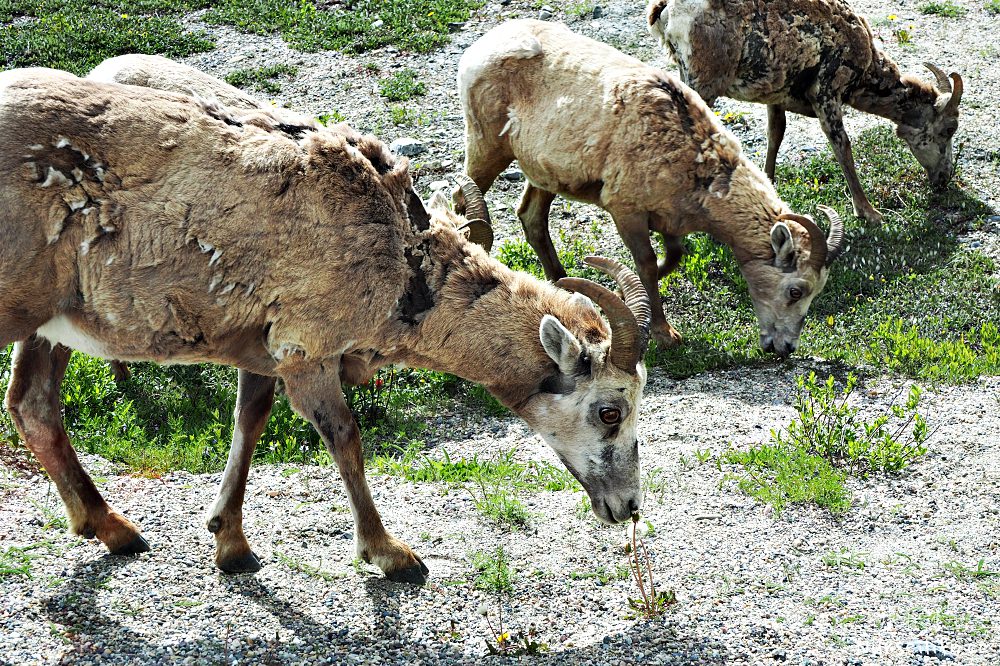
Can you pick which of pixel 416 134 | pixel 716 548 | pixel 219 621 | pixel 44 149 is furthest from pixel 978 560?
pixel 416 134

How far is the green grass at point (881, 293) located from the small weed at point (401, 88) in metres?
5.34

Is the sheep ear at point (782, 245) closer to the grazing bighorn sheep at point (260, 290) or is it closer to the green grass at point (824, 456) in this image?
the green grass at point (824, 456)

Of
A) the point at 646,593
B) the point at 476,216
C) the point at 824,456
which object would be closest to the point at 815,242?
the point at 824,456

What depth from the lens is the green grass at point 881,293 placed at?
967 centimetres

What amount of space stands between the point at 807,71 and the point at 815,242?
362 centimetres

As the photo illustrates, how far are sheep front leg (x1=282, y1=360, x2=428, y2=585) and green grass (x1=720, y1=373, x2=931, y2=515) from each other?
7.88 ft

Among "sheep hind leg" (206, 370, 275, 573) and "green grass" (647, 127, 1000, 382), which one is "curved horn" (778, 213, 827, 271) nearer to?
"green grass" (647, 127, 1000, 382)

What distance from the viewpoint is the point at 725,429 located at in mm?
8266

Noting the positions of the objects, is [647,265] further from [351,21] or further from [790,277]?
[351,21]

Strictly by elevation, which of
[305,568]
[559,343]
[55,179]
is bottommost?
[305,568]

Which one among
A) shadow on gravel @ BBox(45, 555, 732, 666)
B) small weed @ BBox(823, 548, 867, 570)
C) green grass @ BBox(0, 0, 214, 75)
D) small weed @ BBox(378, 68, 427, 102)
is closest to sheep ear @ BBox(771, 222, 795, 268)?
small weed @ BBox(823, 548, 867, 570)

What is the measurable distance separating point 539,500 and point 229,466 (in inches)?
82.1

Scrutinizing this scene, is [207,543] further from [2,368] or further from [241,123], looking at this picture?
[2,368]

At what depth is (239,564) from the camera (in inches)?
245
